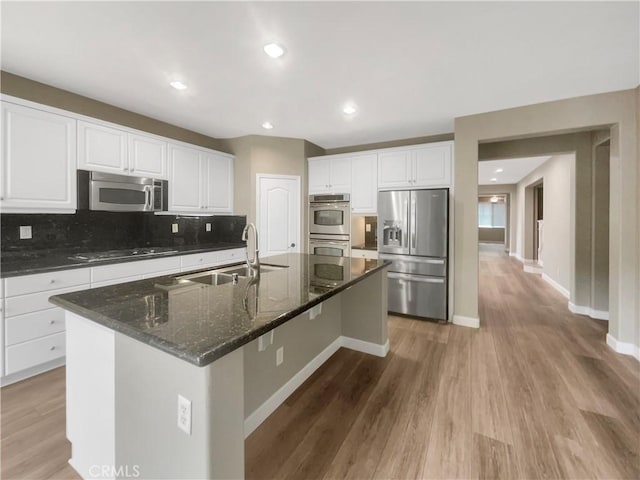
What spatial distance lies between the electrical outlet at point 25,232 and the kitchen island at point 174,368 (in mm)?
1867

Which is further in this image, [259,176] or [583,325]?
[259,176]

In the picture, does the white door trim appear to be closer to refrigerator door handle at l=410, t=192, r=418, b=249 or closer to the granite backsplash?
the granite backsplash

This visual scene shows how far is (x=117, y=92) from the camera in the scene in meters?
2.81

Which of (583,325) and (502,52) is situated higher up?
(502,52)

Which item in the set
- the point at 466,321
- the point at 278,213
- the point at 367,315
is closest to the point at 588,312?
the point at 466,321

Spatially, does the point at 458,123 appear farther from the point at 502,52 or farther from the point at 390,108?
the point at 502,52

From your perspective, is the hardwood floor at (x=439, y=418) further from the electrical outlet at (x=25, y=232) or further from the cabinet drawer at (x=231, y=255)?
the cabinet drawer at (x=231, y=255)

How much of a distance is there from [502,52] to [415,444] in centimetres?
280

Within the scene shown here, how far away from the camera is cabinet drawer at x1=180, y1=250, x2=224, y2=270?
3.31 m

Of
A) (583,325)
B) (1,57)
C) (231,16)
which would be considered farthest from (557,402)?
(1,57)

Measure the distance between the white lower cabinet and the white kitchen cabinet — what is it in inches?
122

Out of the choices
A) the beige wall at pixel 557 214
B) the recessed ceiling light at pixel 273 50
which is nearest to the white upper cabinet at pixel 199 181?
the recessed ceiling light at pixel 273 50

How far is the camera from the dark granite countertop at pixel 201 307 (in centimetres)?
91

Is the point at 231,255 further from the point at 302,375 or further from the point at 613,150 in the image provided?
the point at 613,150
